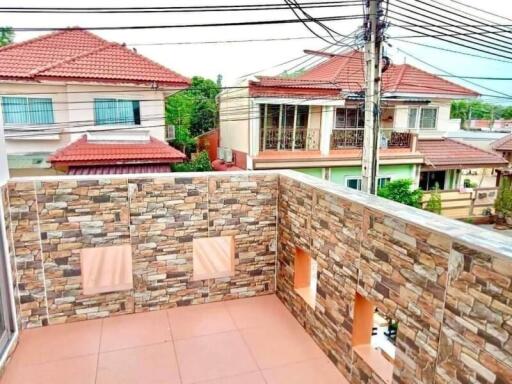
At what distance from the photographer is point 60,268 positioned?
487 centimetres

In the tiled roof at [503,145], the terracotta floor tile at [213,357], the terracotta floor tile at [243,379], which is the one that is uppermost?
the tiled roof at [503,145]

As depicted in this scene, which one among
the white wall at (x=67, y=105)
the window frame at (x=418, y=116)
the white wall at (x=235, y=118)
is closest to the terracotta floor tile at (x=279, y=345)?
the white wall at (x=67, y=105)

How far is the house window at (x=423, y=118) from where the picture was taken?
13156mm

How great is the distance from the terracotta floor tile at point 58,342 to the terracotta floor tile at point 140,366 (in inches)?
14.4

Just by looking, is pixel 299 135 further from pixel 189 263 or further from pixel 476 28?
pixel 189 263

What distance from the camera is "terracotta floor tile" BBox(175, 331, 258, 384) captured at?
408cm

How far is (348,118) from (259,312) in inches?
→ 361

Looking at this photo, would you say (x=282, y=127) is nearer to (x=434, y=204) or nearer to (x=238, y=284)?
(x=434, y=204)

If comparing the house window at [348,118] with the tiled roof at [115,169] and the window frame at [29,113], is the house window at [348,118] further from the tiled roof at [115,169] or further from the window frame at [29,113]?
the window frame at [29,113]

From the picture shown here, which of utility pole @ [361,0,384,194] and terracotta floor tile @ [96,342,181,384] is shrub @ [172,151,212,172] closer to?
utility pole @ [361,0,384,194]

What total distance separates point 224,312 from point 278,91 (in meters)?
7.25

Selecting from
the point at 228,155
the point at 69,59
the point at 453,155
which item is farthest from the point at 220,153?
the point at 453,155

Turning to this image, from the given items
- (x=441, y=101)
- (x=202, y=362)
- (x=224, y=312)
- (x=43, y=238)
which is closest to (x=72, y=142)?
(x=43, y=238)

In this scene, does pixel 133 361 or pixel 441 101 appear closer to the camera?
pixel 133 361
